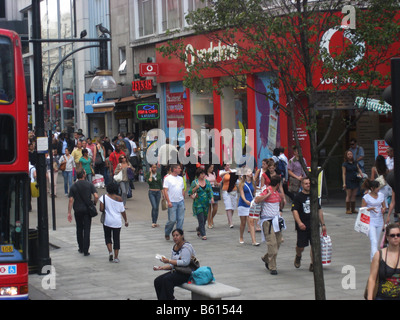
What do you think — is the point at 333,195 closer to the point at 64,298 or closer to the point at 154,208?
the point at 154,208

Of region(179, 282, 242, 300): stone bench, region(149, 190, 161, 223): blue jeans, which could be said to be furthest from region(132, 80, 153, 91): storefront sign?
region(179, 282, 242, 300): stone bench

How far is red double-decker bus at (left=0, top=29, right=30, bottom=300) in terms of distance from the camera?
951 cm

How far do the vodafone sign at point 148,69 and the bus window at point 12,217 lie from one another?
21446 millimetres

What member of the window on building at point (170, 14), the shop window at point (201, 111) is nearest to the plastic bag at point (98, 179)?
the shop window at point (201, 111)

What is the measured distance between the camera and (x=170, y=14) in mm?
30719

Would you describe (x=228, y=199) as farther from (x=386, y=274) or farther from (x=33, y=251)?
(x=386, y=274)

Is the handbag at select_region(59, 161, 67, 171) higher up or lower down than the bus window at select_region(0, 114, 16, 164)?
lower down

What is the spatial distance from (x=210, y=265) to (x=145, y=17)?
799 inches

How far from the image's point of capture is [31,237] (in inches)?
567

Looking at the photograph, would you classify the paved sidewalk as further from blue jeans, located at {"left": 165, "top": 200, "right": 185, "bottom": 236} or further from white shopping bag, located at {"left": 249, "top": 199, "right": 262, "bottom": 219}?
white shopping bag, located at {"left": 249, "top": 199, "right": 262, "bottom": 219}

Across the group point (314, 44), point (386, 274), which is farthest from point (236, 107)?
point (386, 274)

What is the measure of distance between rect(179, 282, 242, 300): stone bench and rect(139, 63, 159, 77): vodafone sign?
2101 cm

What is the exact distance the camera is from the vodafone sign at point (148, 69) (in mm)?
30750
